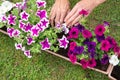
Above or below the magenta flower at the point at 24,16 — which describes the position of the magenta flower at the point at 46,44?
Result: below

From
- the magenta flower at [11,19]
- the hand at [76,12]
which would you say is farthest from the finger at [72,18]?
the magenta flower at [11,19]

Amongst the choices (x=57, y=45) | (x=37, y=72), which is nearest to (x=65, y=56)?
(x=57, y=45)

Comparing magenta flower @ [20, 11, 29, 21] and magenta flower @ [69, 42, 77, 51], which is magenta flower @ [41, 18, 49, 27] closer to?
magenta flower @ [20, 11, 29, 21]

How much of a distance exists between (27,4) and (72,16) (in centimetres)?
41

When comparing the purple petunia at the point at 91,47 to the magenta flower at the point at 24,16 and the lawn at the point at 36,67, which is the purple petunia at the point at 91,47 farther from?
the magenta flower at the point at 24,16

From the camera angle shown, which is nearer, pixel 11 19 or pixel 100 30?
pixel 100 30

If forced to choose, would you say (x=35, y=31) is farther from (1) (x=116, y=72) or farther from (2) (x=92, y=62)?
Answer: (1) (x=116, y=72)

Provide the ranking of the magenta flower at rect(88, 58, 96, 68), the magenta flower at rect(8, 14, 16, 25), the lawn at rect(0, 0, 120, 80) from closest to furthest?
the magenta flower at rect(88, 58, 96, 68), the magenta flower at rect(8, 14, 16, 25), the lawn at rect(0, 0, 120, 80)

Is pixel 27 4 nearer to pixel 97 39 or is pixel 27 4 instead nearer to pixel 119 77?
pixel 97 39

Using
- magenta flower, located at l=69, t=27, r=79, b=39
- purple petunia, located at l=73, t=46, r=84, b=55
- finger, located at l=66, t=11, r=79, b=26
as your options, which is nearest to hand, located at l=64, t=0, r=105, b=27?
finger, located at l=66, t=11, r=79, b=26

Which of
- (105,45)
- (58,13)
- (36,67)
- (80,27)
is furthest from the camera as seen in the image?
(36,67)

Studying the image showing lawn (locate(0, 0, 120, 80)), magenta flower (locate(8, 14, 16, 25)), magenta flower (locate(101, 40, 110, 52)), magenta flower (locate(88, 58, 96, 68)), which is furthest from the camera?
lawn (locate(0, 0, 120, 80))

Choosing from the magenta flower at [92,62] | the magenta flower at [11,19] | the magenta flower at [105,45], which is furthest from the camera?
the magenta flower at [11,19]

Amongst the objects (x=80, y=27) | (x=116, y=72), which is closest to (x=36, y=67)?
(x=80, y=27)
